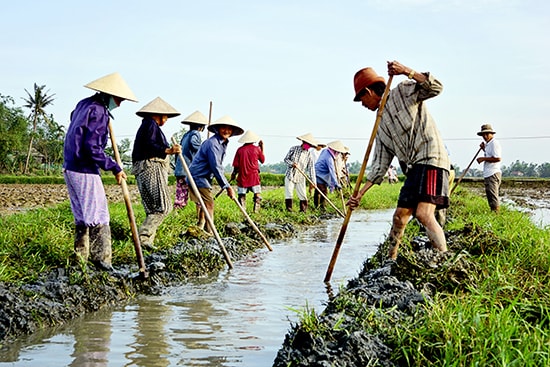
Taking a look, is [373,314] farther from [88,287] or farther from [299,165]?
[299,165]

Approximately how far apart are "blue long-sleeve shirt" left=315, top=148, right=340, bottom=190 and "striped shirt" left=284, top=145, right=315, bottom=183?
2.07 feet

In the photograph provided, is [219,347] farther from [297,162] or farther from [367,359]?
[297,162]

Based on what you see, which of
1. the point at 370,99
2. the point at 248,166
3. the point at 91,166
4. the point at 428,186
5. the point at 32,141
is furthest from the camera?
the point at 32,141

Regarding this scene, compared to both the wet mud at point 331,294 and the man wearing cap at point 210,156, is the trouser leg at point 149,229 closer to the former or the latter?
the wet mud at point 331,294

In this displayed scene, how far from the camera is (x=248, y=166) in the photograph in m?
12.0

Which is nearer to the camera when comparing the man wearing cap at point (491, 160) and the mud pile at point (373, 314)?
the mud pile at point (373, 314)

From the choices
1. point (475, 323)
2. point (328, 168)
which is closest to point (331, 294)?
point (475, 323)

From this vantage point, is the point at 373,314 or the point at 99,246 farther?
the point at 99,246

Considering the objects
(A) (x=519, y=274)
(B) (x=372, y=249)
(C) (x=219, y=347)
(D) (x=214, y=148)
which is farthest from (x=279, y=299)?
(B) (x=372, y=249)

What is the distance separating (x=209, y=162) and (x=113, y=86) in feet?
9.66

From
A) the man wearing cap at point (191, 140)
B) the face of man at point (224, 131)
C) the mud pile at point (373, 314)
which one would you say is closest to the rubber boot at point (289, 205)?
the man wearing cap at point (191, 140)

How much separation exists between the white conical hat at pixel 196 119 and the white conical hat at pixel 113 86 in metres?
4.20

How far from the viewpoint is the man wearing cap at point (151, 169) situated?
23.1 feet

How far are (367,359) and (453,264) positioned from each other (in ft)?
5.20
